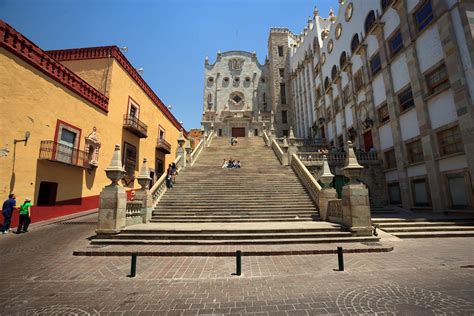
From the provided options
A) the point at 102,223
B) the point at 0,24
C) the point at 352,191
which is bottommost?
the point at 102,223

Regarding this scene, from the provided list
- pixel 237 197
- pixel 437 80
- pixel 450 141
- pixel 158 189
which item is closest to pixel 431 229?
pixel 450 141

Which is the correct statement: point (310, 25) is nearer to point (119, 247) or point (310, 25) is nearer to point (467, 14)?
point (467, 14)

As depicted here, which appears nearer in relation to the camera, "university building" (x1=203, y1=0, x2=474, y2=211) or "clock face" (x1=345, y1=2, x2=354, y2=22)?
"university building" (x1=203, y1=0, x2=474, y2=211)

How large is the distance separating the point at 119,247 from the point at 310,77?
3440 cm

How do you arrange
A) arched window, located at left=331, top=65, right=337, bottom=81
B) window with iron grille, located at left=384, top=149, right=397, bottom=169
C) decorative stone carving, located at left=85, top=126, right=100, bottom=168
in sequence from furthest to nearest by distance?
arched window, located at left=331, top=65, right=337, bottom=81 < window with iron grille, located at left=384, top=149, right=397, bottom=169 < decorative stone carving, located at left=85, top=126, right=100, bottom=168

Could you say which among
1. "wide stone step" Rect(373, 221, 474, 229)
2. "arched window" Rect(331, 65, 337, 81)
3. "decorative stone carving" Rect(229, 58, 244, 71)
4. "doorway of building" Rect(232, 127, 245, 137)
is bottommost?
"wide stone step" Rect(373, 221, 474, 229)

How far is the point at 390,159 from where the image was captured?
17.9m

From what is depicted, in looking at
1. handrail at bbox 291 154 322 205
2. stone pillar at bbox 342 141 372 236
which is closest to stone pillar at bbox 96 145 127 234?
stone pillar at bbox 342 141 372 236

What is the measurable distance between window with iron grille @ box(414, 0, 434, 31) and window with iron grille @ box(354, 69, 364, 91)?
20.9ft

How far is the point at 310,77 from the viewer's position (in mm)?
35188

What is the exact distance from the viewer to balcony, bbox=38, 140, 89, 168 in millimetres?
12734

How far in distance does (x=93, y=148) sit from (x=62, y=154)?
8.96 ft

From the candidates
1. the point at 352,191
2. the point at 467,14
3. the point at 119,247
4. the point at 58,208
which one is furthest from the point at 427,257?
the point at 58,208

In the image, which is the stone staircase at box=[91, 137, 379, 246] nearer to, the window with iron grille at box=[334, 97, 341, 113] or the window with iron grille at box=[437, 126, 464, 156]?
the window with iron grille at box=[437, 126, 464, 156]
